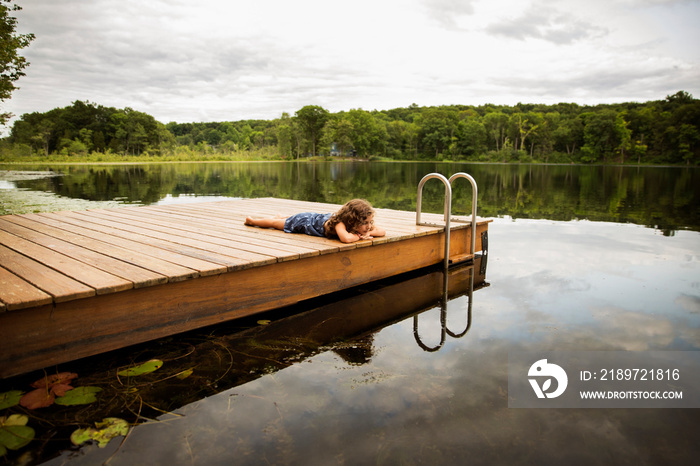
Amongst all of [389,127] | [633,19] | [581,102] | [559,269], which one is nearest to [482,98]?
[581,102]

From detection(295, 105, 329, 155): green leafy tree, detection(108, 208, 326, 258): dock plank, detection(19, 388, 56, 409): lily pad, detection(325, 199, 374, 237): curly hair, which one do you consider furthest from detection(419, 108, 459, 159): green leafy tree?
detection(19, 388, 56, 409): lily pad

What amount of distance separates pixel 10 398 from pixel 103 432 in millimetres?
744

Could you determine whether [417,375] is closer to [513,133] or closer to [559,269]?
[559,269]

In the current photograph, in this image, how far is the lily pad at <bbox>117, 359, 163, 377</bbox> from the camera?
2.63m

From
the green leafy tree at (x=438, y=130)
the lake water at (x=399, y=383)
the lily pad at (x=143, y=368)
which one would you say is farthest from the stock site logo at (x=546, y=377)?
the green leafy tree at (x=438, y=130)

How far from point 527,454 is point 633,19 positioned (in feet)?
134

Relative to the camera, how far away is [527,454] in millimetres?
1904

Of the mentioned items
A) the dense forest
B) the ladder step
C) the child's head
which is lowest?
the ladder step

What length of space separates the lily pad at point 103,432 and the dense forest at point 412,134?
46.2m

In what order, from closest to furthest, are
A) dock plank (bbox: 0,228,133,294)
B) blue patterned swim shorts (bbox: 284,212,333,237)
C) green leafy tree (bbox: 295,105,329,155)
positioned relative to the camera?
dock plank (bbox: 0,228,133,294)
blue patterned swim shorts (bbox: 284,212,333,237)
green leafy tree (bbox: 295,105,329,155)

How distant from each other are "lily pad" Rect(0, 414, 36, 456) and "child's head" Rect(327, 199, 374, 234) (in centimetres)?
275

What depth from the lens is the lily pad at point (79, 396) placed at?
7.47 ft

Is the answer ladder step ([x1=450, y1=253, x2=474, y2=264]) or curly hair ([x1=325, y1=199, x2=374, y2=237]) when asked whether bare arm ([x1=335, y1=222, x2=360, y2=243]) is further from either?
ladder step ([x1=450, y1=253, x2=474, y2=264])

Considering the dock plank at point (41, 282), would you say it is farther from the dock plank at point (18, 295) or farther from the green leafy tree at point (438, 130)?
the green leafy tree at point (438, 130)
